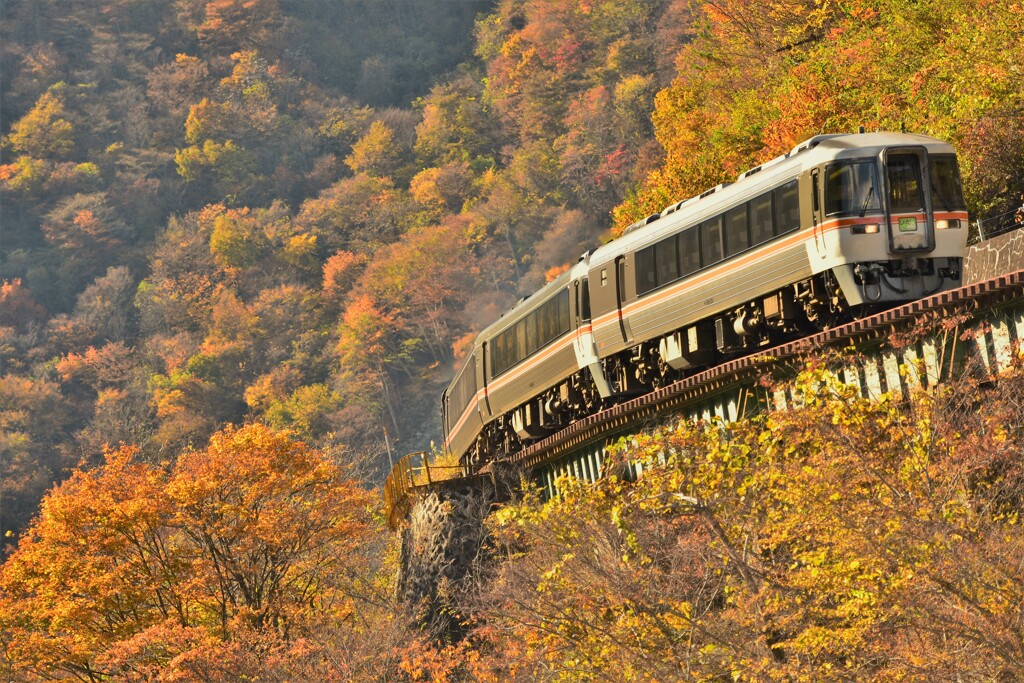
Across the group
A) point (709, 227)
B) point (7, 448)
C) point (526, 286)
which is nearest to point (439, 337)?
point (526, 286)

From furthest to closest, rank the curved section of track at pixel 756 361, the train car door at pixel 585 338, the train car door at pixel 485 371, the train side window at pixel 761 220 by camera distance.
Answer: the train car door at pixel 485 371 → the train car door at pixel 585 338 → the train side window at pixel 761 220 → the curved section of track at pixel 756 361

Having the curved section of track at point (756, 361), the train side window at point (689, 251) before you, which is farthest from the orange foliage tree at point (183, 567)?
the train side window at point (689, 251)

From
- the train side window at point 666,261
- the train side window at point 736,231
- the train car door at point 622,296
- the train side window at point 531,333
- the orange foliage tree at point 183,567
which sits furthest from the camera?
the orange foliage tree at point 183,567

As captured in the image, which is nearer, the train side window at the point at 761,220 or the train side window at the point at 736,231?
the train side window at the point at 761,220

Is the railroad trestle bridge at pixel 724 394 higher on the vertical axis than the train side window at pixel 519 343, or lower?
lower

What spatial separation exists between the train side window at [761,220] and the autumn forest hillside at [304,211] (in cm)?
1018

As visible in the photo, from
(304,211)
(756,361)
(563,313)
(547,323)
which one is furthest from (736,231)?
(304,211)

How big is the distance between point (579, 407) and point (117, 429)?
283 feet

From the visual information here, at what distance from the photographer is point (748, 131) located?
47.7m

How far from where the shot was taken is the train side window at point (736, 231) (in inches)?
997

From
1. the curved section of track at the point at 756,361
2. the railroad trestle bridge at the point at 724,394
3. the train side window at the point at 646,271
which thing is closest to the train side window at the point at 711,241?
the train side window at the point at 646,271

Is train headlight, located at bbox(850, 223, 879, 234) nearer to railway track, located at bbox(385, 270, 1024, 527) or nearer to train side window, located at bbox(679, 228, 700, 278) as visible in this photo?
railway track, located at bbox(385, 270, 1024, 527)

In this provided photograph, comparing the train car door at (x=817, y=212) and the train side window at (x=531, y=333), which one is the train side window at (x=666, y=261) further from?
the train side window at (x=531, y=333)

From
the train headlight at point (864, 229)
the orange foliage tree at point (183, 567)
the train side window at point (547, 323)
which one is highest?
the train side window at point (547, 323)
